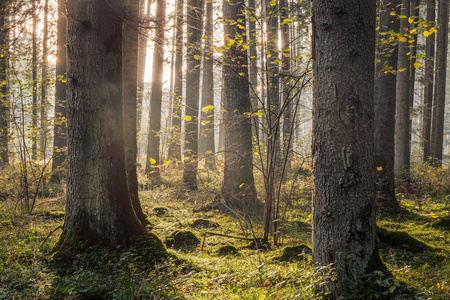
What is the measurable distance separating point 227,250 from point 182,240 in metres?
0.96

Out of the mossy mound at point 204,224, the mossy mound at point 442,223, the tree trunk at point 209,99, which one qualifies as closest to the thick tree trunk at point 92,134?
the tree trunk at point 209,99

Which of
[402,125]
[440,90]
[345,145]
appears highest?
[440,90]

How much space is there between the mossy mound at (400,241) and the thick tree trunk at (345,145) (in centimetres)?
242

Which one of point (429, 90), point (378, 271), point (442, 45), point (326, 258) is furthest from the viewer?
point (429, 90)

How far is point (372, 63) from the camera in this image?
3279mm

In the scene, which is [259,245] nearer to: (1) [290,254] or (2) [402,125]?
(1) [290,254]

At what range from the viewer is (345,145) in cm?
313

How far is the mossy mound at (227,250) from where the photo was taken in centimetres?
527

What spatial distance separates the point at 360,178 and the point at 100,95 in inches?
153

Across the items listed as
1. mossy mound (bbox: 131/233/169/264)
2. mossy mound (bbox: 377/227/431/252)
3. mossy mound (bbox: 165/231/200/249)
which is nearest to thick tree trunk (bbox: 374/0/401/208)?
mossy mound (bbox: 377/227/431/252)


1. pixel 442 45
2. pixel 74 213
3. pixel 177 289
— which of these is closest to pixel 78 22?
pixel 74 213

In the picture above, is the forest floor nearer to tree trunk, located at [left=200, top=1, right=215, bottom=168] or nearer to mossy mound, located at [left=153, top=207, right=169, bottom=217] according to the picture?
mossy mound, located at [left=153, top=207, right=169, bottom=217]

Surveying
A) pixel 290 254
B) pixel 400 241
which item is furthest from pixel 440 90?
pixel 290 254

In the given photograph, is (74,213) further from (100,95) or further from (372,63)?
(372,63)
